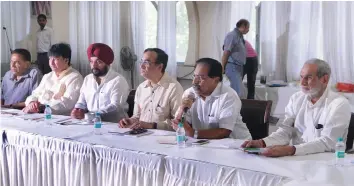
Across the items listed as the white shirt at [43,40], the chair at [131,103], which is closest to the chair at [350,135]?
the chair at [131,103]

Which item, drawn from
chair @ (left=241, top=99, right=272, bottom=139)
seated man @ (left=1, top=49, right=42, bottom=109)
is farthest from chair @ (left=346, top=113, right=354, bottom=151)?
seated man @ (left=1, top=49, right=42, bottom=109)

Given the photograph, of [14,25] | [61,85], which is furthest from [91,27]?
[61,85]

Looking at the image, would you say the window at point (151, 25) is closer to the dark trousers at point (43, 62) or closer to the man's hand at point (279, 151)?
the dark trousers at point (43, 62)

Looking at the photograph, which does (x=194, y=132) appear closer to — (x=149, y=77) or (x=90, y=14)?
(x=149, y=77)

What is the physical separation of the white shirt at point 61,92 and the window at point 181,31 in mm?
4498

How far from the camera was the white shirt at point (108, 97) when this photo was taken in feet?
11.2

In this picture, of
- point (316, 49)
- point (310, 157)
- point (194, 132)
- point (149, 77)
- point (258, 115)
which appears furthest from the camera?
point (316, 49)

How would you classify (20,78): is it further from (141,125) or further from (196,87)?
(196,87)

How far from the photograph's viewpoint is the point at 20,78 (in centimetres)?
421

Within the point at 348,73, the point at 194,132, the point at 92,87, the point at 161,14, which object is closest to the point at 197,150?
the point at 194,132

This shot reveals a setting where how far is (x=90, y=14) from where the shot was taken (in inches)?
305

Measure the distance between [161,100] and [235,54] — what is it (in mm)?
3241

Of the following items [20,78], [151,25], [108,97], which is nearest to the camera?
[108,97]

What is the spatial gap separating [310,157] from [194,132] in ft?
2.31
